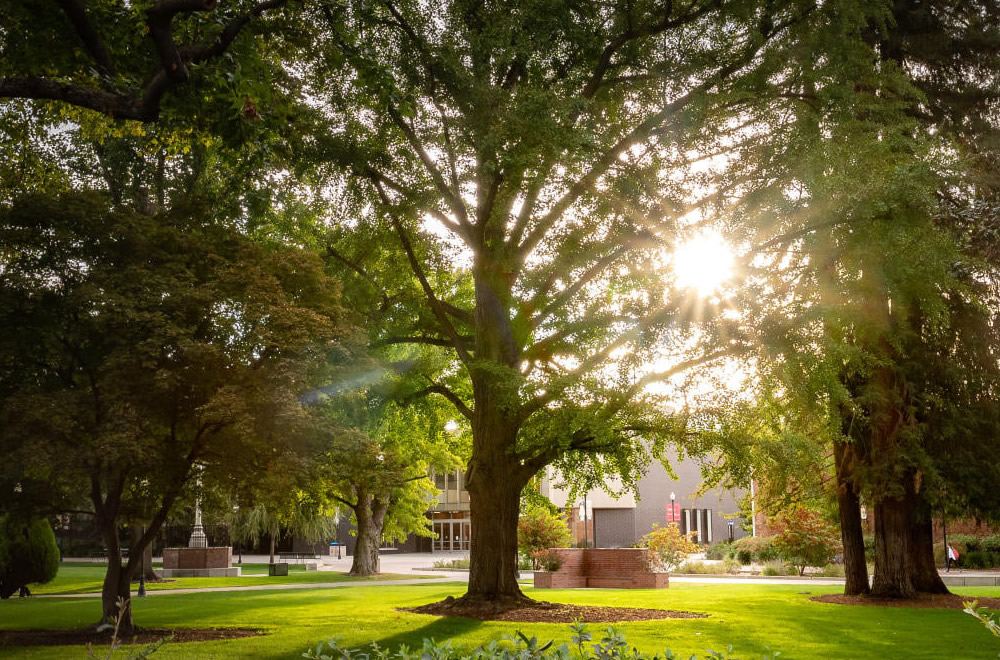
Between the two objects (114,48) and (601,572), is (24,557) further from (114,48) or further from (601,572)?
(114,48)

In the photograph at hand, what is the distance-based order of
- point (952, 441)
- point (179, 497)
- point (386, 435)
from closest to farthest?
point (179, 497) < point (952, 441) < point (386, 435)

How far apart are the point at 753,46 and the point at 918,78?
21.8 feet

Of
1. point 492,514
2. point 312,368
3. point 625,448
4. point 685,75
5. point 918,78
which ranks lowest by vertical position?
point 492,514

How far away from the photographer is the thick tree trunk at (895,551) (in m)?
21.3

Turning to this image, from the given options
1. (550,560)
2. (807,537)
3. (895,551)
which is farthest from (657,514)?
(895,551)

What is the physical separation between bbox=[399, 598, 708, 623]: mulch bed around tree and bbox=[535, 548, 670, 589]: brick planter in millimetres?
8616

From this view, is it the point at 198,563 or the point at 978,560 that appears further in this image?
the point at 978,560

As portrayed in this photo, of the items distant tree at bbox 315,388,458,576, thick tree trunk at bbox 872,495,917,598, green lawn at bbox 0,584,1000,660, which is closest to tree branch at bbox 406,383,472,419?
distant tree at bbox 315,388,458,576

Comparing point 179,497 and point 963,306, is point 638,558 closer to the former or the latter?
point 963,306

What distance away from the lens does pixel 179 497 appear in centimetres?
1748

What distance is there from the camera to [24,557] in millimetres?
25891

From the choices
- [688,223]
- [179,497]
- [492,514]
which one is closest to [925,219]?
[688,223]

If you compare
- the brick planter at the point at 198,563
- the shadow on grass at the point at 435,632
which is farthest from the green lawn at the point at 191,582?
the shadow on grass at the point at 435,632

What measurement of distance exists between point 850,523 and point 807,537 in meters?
12.1
